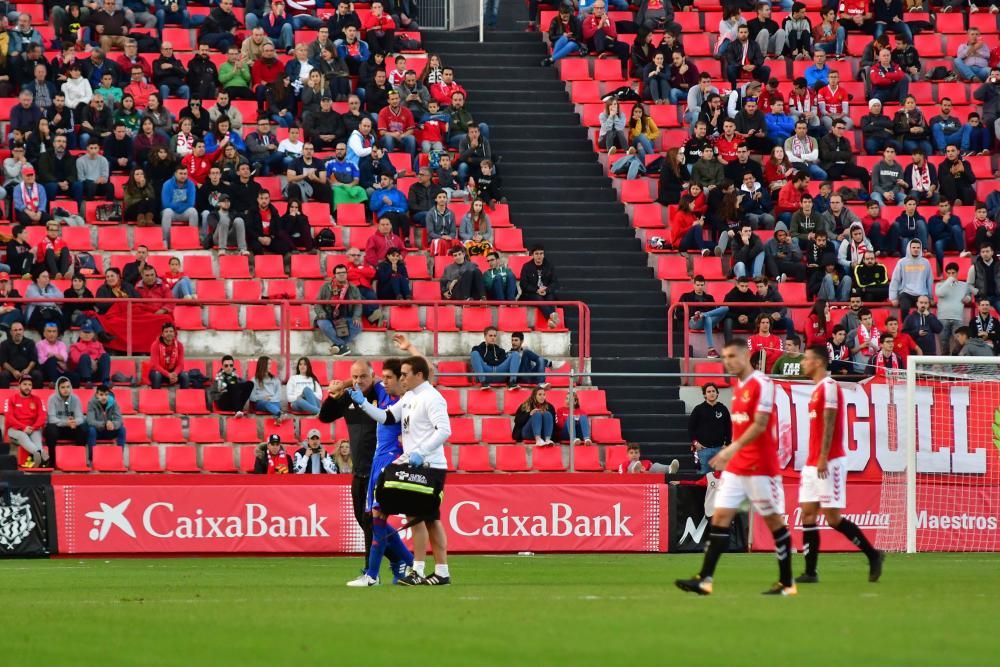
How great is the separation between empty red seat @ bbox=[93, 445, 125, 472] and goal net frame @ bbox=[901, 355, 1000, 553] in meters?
11.2

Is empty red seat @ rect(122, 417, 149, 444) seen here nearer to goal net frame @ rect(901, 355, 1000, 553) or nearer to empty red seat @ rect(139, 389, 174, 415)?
empty red seat @ rect(139, 389, 174, 415)

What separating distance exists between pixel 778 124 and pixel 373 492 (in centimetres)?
1963

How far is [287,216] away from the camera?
29328mm

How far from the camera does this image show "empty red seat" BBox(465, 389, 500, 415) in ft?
89.6

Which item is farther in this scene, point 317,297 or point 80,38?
point 80,38

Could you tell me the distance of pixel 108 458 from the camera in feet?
83.9

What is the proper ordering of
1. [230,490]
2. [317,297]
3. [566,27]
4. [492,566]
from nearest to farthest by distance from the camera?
[492,566] → [230,490] → [317,297] → [566,27]

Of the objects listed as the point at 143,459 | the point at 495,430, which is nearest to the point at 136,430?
the point at 143,459

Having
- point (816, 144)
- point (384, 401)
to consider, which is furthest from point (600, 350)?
point (384, 401)

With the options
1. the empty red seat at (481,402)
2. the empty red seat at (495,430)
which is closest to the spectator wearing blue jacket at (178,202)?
the empty red seat at (481,402)

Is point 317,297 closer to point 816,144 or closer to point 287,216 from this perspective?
point 287,216

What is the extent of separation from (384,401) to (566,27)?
20.8 meters

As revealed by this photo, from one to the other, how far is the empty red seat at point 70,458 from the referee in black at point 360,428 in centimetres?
947

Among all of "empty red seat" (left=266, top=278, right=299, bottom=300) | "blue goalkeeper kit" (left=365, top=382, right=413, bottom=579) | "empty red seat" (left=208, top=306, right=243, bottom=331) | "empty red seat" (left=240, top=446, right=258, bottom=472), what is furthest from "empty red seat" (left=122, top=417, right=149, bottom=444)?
"blue goalkeeper kit" (left=365, top=382, right=413, bottom=579)
